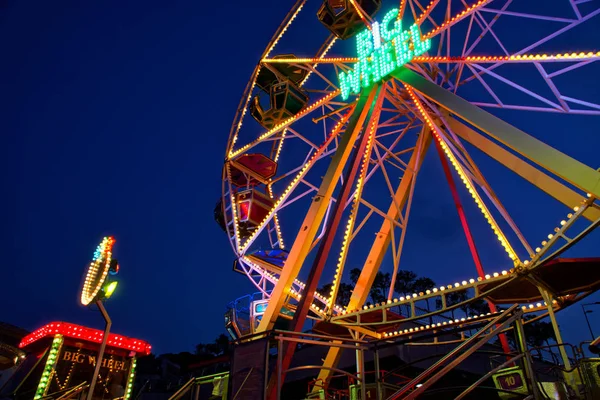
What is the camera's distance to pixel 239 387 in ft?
22.7

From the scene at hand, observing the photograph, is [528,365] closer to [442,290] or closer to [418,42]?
[442,290]

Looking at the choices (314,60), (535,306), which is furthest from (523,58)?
(314,60)

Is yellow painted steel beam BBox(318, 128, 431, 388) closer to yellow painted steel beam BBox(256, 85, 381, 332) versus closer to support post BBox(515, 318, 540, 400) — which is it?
yellow painted steel beam BBox(256, 85, 381, 332)

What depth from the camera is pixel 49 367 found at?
11.7 m

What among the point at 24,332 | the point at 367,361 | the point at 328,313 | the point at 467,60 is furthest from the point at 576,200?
the point at 24,332

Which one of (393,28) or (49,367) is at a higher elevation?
(393,28)

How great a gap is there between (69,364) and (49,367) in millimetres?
611

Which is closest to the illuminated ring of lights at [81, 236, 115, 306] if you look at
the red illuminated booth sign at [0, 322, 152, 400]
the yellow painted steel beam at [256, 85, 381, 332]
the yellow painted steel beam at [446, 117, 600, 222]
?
the yellow painted steel beam at [256, 85, 381, 332]

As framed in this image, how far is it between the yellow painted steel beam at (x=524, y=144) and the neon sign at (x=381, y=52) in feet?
4.75

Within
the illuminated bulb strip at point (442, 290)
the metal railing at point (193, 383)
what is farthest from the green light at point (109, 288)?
the illuminated bulb strip at point (442, 290)

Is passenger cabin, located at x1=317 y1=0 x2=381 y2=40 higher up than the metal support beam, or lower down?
higher up

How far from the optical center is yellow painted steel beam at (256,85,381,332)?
10062 mm

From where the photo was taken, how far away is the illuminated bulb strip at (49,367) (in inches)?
447

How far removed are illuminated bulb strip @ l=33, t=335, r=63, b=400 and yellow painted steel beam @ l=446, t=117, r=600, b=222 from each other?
13188 millimetres
